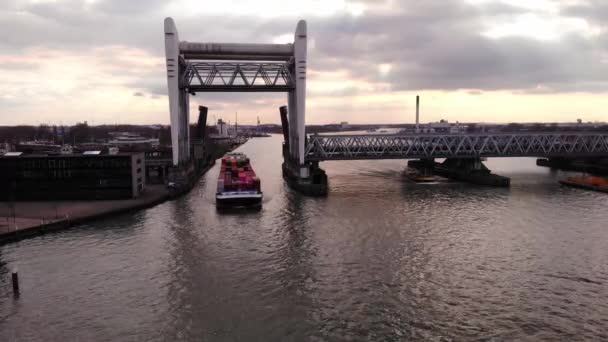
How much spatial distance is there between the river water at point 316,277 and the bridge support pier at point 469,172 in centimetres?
1541

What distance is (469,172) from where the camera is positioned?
58.0m

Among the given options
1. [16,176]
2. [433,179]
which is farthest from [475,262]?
[16,176]

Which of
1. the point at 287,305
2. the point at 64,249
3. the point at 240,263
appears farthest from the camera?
the point at 64,249

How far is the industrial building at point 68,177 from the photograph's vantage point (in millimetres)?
39844

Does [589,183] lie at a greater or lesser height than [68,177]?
lesser

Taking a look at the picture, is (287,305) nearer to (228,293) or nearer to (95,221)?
(228,293)

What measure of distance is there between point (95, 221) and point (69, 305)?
16.0 metres

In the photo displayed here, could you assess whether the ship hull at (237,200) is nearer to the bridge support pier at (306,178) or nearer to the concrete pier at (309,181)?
the concrete pier at (309,181)

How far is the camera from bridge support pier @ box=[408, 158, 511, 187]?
173 feet

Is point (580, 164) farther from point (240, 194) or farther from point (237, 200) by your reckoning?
point (237, 200)

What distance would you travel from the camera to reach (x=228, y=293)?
1977cm

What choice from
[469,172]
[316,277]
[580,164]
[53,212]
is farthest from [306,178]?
[580,164]

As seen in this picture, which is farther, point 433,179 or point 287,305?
point 433,179

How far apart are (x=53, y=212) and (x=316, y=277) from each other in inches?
963
